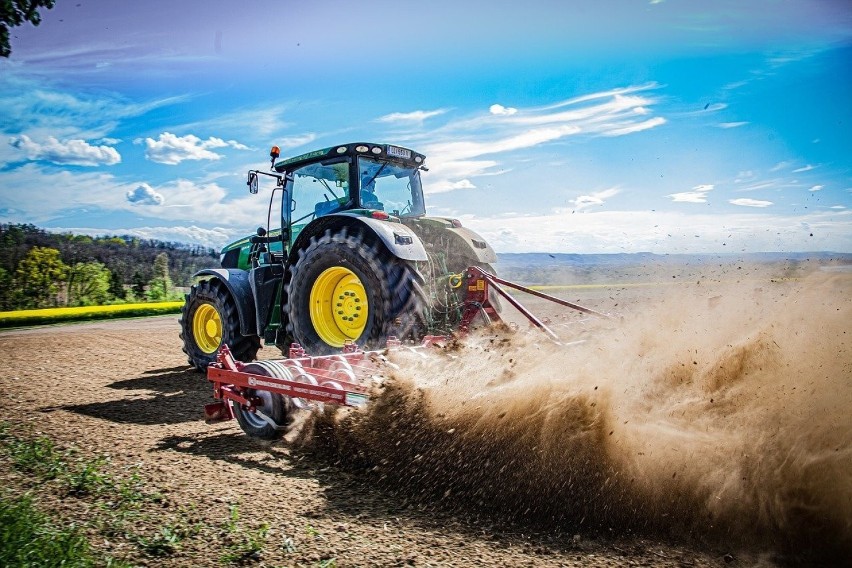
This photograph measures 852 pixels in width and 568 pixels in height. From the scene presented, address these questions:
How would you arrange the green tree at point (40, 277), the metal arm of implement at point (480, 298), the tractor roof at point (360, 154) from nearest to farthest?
the metal arm of implement at point (480, 298), the tractor roof at point (360, 154), the green tree at point (40, 277)

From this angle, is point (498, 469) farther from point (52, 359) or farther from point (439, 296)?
point (52, 359)

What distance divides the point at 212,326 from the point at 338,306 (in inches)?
107

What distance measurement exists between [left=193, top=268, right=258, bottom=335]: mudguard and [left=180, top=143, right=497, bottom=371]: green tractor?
0.01 meters

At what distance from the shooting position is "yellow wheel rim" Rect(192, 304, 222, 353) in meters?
7.66

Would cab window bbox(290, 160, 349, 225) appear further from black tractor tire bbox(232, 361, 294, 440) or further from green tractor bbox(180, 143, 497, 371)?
black tractor tire bbox(232, 361, 294, 440)

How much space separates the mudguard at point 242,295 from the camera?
6973mm

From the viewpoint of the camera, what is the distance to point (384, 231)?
5.33m

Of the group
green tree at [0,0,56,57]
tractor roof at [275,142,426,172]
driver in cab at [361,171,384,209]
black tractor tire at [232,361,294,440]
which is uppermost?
green tree at [0,0,56,57]

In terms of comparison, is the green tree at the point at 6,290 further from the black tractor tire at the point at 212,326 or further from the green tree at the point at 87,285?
the black tractor tire at the point at 212,326

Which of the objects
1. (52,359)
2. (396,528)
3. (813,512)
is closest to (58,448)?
(396,528)

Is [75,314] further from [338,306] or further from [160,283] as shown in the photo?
[338,306]

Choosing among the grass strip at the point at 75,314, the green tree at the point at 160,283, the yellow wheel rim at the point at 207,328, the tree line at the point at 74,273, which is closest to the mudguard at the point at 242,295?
the yellow wheel rim at the point at 207,328

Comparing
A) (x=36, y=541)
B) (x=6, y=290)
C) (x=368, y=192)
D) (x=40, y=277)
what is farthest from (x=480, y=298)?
(x=40, y=277)

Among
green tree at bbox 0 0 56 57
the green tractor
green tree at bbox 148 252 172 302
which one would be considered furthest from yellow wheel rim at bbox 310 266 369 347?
green tree at bbox 148 252 172 302
